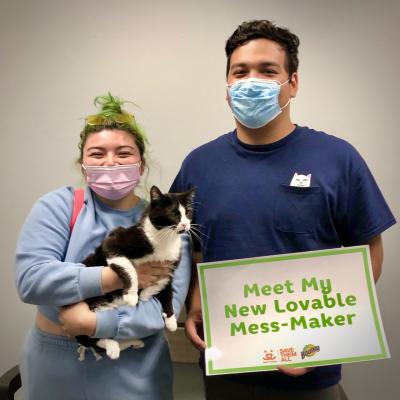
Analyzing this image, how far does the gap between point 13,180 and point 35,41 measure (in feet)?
2.53

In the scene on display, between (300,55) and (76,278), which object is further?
(300,55)

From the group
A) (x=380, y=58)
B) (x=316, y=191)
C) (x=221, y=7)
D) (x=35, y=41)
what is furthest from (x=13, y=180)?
(x=380, y=58)

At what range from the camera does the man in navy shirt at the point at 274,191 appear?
1.10 meters

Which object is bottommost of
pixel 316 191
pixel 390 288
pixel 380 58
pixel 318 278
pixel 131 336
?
pixel 390 288

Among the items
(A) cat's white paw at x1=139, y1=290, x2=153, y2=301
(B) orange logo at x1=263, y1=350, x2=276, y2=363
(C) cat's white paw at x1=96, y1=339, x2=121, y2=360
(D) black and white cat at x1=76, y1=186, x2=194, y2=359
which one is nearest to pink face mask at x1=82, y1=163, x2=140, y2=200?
(D) black and white cat at x1=76, y1=186, x2=194, y2=359

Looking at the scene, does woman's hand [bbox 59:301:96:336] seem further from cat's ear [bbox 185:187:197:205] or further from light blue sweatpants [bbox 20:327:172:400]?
cat's ear [bbox 185:187:197:205]

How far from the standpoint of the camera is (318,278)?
1.02 m

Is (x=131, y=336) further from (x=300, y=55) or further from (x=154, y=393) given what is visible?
(x=300, y=55)

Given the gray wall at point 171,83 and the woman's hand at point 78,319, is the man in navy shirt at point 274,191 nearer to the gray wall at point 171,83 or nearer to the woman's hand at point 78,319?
the woman's hand at point 78,319

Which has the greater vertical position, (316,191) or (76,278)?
(316,191)

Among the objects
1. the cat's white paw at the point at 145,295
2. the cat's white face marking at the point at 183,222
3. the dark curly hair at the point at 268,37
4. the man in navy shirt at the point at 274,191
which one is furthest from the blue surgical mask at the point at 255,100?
the cat's white paw at the point at 145,295

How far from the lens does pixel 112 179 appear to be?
1158 mm

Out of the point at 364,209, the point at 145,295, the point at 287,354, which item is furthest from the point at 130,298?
the point at 364,209

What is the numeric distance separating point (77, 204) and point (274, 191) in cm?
64
